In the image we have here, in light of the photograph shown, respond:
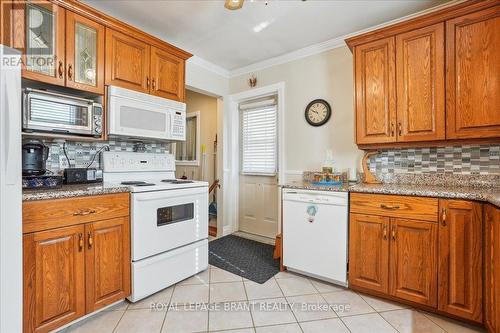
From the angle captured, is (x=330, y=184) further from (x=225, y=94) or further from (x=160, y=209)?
(x=225, y=94)

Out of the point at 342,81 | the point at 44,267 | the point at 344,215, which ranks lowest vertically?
the point at 44,267

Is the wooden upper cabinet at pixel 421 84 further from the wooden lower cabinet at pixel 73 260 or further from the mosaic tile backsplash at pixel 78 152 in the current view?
the mosaic tile backsplash at pixel 78 152

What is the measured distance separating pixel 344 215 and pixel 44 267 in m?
2.10

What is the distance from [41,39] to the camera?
5.59 ft

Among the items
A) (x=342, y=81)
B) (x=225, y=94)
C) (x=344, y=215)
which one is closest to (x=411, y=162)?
(x=344, y=215)

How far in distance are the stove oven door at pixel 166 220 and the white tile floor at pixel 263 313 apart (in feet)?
1.31

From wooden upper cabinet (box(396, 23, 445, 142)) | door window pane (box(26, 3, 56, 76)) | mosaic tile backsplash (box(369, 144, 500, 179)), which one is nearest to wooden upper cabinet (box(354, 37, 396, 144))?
wooden upper cabinet (box(396, 23, 445, 142))

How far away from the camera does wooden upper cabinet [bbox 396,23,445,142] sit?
193 cm

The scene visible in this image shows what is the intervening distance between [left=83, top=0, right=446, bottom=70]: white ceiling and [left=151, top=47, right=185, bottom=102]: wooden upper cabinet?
0.33m

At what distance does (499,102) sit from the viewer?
1.75 m

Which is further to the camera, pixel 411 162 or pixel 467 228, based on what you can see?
pixel 411 162

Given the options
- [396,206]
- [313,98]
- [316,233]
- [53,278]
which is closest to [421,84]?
[396,206]

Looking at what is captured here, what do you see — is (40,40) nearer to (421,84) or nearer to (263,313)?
(263,313)

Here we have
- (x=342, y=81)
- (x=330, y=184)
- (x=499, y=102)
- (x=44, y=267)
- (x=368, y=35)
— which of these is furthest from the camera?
(x=342, y=81)
